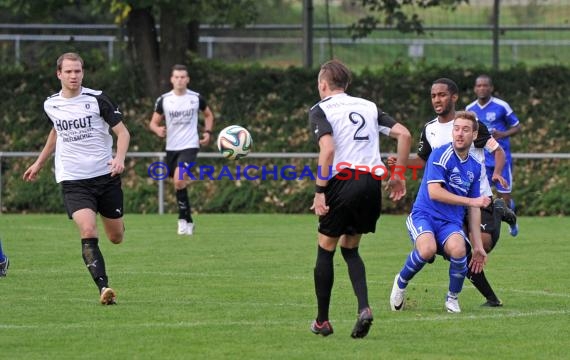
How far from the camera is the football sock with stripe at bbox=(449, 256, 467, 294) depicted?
31.1 feet

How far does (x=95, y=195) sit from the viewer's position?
10523 millimetres

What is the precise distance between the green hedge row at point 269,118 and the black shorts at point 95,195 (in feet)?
39.0

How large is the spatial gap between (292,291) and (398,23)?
14.6 metres

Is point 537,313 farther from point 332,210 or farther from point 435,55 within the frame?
point 435,55

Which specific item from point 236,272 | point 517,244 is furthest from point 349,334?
point 517,244

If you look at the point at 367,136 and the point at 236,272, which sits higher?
the point at 367,136

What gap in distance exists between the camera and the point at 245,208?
74.7 ft

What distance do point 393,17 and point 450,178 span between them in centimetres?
1588

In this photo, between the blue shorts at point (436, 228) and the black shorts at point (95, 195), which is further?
the black shorts at point (95, 195)

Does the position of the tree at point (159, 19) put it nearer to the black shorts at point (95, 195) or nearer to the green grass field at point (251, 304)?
the green grass field at point (251, 304)

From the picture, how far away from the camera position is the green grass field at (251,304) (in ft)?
26.3

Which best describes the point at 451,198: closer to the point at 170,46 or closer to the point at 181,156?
the point at 181,156

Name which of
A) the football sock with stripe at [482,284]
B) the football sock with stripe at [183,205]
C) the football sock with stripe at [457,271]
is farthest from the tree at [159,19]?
the football sock with stripe at [457,271]

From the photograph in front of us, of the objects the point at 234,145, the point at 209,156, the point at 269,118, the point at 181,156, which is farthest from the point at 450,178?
the point at 269,118
